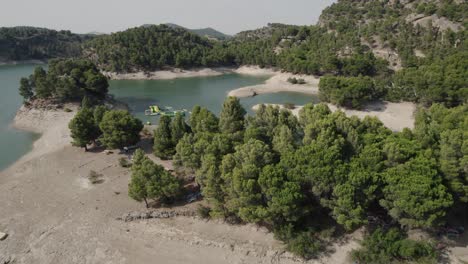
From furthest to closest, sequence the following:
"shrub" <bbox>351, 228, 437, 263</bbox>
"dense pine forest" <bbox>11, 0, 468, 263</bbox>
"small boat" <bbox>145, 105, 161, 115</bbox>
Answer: "small boat" <bbox>145, 105, 161, 115</bbox> → "dense pine forest" <bbox>11, 0, 468, 263</bbox> → "shrub" <bbox>351, 228, 437, 263</bbox>

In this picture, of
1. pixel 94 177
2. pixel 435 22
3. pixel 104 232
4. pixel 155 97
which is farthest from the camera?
pixel 435 22

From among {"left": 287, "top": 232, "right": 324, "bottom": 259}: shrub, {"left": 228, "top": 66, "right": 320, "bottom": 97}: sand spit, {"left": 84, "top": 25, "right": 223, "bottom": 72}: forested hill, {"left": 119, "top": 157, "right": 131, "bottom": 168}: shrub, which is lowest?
{"left": 287, "top": 232, "right": 324, "bottom": 259}: shrub

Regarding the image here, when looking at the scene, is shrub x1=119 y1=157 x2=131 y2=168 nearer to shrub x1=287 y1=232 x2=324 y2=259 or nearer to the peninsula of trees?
the peninsula of trees

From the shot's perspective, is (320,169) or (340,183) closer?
(340,183)

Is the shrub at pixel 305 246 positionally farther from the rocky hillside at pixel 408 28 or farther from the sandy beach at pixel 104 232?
the rocky hillside at pixel 408 28

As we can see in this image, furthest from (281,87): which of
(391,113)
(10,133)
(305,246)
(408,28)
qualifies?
(305,246)

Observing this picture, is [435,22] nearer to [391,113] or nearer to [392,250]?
[391,113]

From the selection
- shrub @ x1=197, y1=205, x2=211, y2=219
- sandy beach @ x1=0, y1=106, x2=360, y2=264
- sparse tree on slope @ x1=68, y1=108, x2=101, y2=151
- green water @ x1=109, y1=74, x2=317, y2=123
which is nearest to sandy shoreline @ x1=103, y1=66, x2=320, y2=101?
green water @ x1=109, y1=74, x2=317, y2=123

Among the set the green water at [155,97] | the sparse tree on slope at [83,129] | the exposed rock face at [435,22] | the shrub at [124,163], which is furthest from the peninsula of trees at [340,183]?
the exposed rock face at [435,22]
